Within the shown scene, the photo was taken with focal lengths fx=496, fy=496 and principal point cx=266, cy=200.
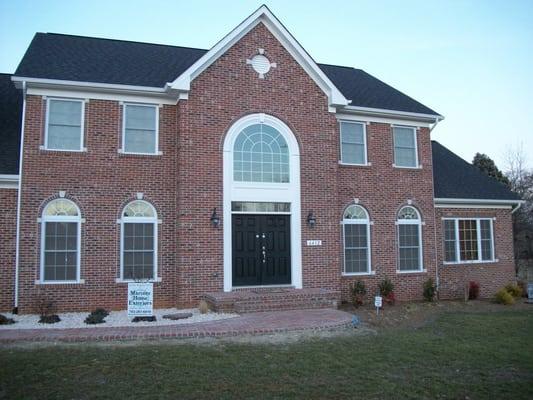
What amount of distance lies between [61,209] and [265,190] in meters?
5.95

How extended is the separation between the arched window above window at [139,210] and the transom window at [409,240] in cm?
873

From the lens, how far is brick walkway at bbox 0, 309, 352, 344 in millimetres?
10109

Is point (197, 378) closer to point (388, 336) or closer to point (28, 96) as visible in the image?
point (388, 336)

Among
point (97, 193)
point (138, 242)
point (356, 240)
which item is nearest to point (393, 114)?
point (356, 240)

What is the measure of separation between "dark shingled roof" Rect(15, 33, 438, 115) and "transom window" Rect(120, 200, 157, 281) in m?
3.81

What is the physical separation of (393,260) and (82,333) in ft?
36.0

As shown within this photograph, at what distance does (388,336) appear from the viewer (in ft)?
35.9

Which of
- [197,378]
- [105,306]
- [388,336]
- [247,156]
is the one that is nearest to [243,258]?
[247,156]

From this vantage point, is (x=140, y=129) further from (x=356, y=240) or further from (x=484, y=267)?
(x=484, y=267)

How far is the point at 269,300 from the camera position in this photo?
13.5 metres

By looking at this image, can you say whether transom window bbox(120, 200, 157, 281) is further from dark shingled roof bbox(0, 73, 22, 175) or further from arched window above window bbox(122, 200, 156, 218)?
dark shingled roof bbox(0, 73, 22, 175)

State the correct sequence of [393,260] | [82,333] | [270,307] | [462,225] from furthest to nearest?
1. [462,225]
2. [393,260]
3. [270,307]
4. [82,333]

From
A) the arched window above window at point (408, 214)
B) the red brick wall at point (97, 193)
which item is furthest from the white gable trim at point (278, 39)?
the arched window above window at point (408, 214)

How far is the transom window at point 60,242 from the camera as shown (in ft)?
45.5
